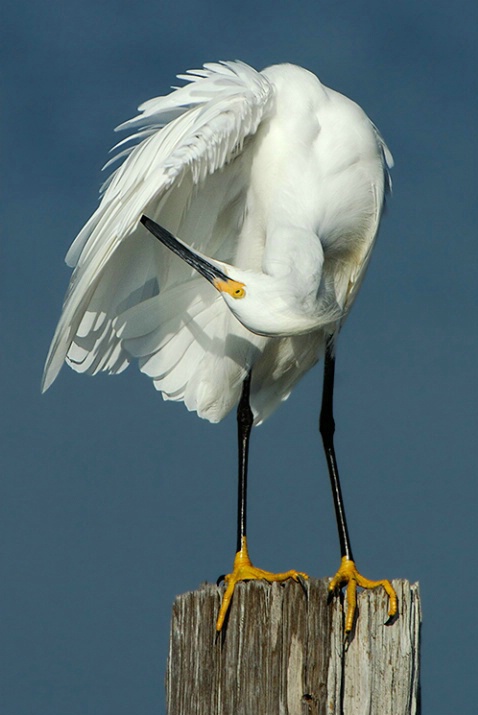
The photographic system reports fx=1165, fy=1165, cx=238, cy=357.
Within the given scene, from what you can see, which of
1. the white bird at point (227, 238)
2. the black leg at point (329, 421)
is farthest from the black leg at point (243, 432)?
the black leg at point (329, 421)

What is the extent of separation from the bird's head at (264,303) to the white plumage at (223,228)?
0.53ft

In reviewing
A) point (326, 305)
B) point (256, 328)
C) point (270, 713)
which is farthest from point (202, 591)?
point (326, 305)

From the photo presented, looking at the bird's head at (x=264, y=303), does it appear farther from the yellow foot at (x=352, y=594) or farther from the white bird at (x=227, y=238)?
the yellow foot at (x=352, y=594)

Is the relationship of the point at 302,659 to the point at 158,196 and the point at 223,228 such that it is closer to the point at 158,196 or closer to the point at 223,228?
the point at 158,196

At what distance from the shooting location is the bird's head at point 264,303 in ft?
16.0

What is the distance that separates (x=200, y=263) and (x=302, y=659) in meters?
2.05

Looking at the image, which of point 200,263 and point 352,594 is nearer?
point 352,594

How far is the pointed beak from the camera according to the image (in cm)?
498

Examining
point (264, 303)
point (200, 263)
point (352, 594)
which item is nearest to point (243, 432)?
point (200, 263)

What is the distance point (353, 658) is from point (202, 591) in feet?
2.10

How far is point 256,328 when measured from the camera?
16.1 feet

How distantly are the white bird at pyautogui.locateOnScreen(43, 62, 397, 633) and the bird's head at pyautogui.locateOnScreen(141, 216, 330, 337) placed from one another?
0.03 meters

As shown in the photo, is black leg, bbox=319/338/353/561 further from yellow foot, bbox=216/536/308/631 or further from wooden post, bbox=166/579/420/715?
wooden post, bbox=166/579/420/715

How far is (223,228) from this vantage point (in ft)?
19.9
